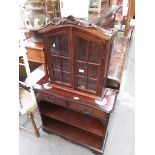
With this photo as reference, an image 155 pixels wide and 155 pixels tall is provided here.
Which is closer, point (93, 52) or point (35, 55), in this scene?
point (93, 52)

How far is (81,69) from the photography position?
1.24 metres

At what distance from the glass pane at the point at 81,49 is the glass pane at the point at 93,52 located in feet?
0.13

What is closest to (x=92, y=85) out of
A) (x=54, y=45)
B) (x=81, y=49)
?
(x=81, y=49)

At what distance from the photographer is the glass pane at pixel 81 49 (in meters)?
1.10

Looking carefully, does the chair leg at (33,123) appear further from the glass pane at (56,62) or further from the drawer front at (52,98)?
the glass pane at (56,62)

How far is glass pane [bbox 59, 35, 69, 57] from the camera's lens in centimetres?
115

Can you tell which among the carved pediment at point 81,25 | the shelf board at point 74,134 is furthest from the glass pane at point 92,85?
the shelf board at point 74,134

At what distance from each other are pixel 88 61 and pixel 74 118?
0.73m

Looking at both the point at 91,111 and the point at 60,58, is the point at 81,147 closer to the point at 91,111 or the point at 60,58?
the point at 91,111
